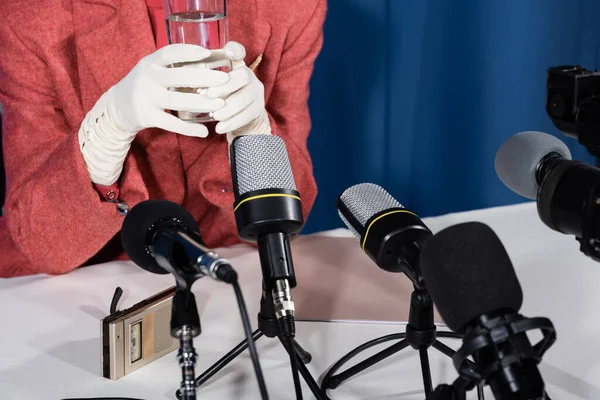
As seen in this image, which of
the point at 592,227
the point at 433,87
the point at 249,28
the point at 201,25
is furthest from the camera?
the point at 433,87

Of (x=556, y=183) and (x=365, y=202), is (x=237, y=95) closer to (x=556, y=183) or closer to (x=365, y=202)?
(x=365, y=202)

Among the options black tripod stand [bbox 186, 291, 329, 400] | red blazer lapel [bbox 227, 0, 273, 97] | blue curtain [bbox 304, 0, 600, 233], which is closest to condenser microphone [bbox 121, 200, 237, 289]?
black tripod stand [bbox 186, 291, 329, 400]

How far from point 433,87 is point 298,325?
90 centimetres

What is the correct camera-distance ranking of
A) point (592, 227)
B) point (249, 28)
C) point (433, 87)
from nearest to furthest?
point (592, 227)
point (249, 28)
point (433, 87)

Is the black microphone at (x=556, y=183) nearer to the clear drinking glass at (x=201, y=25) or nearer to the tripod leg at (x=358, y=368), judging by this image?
the tripod leg at (x=358, y=368)

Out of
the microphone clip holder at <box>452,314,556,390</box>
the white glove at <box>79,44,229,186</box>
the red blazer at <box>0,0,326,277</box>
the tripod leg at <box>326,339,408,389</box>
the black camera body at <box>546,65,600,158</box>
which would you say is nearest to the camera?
the microphone clip holder at <box>452,314,556,390</box>

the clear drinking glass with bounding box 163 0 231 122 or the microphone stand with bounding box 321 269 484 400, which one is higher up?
the clear drinking glass with bounding box 163 0 231 122

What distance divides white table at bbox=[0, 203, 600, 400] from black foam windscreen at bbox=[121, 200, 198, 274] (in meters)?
0.24

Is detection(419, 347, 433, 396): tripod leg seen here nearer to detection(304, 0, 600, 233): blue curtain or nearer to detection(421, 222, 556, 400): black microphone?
detection(421, 222, 556, 400): black microphone

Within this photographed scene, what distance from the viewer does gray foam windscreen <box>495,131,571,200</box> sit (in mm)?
751

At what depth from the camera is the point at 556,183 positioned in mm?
676

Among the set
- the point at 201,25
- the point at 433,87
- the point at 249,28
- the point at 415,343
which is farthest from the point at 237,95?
the point at 433,87

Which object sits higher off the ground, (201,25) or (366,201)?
(201,25)

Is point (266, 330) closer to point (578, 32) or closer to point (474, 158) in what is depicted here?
point (474, 158)
